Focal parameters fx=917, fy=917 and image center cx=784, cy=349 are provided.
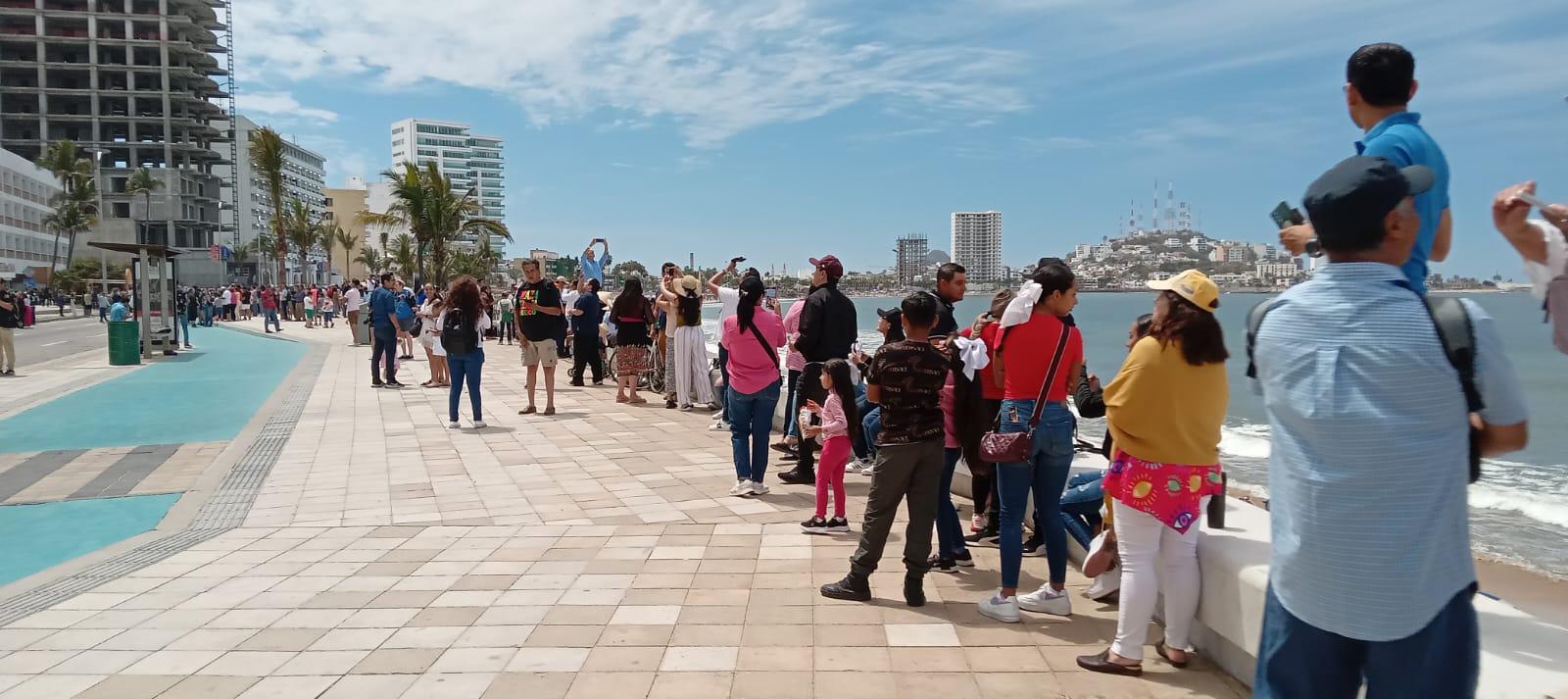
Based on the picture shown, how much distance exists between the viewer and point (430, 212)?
30.9 m

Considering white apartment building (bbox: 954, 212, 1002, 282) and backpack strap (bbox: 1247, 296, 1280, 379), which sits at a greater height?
white apartment building (bbox: 954, 212, 1002, 282)

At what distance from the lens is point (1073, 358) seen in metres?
4.56

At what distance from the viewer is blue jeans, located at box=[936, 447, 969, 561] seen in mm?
5086

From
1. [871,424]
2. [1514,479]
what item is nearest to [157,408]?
[871,424]

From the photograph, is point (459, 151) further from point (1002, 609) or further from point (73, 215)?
point (1002, 609)

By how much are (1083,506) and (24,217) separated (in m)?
88.5

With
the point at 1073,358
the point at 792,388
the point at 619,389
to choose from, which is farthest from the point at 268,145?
the point at 1073,358

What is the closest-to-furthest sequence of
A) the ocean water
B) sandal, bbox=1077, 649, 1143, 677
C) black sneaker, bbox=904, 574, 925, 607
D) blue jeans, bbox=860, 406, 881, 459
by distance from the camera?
1. sandal, bbox=1077, 649, 1143, 677
2. black sneaker, bbox=904, 574, 925, 607
3. blue jeans, bbox=860, 406, 881, 459
4. the ocean water

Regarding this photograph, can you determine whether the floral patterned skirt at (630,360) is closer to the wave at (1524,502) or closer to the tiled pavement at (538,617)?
the tiled pavement at (538,617)

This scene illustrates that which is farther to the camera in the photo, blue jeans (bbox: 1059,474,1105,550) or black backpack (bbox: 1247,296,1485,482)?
blue jeans (bbox: 1059,474,1105,550)

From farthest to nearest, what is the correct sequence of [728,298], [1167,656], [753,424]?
[728,298] → [753,424] → [1167,656]

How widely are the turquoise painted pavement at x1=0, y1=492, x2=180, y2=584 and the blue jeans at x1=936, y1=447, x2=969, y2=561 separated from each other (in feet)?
18.0

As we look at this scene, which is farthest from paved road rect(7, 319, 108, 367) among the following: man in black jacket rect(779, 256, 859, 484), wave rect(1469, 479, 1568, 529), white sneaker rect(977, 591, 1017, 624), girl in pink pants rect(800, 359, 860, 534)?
wave rect(1469, 479, 1568, 529)

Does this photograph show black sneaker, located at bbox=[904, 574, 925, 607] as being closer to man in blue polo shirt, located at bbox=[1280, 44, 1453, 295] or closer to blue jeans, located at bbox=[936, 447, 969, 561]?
blue jeans, located at bbox=[936, 447, 969, 561]
